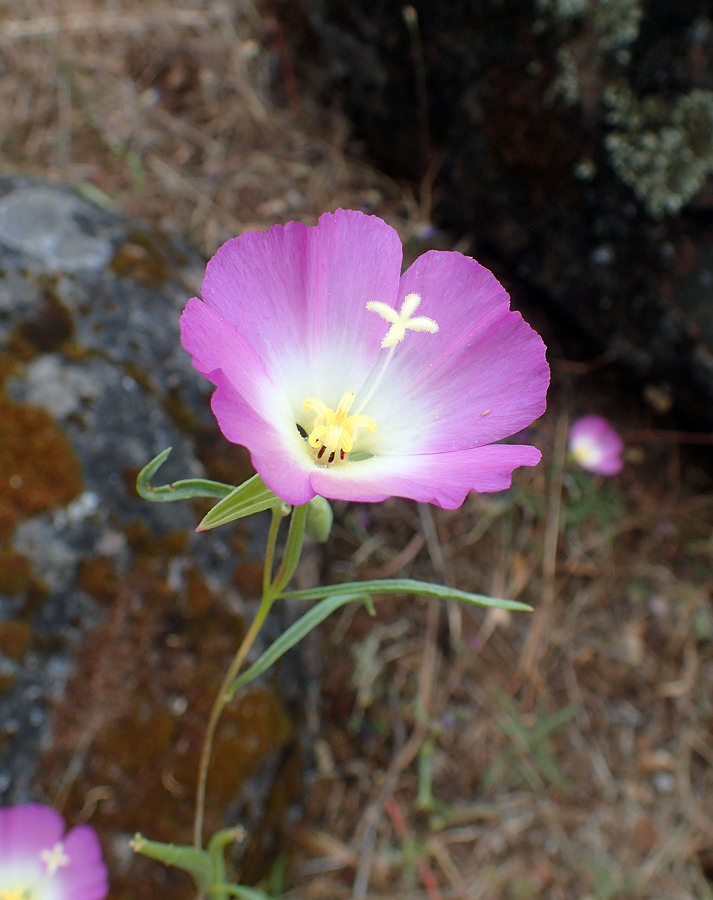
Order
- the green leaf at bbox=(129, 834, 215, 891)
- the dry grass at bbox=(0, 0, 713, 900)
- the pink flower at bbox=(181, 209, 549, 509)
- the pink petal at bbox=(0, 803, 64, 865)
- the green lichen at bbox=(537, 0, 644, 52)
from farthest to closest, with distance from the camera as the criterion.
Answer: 1. the dry grass at bbox=(0, 0, 713, 900)
2. the green lichen at bbox=(537, 0, 644, 52)
3. the pink petal at bbox=(0, 803, 64, 865)
4. the green leaf at bbox=(129, 834, 215, 891)
5. the pink flower at bbox=(181, 209, 549, 509)

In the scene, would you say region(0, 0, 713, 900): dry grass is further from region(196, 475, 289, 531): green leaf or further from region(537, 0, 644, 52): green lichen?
region(196, 475, 289, 531): green leaf

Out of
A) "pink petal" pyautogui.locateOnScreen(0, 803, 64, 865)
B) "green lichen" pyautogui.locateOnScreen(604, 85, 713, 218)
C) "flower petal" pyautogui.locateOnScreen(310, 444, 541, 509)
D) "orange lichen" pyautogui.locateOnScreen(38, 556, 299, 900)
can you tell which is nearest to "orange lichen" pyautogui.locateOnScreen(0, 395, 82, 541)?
"orange lichen" pyautogui.locateOnScreen(38, 556, 299, 900)

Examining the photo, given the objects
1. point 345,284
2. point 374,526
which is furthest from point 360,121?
point 345,284

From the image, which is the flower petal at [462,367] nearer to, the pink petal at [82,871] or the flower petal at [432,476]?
the flower petal at [432,476]

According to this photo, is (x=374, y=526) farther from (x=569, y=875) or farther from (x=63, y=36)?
(x=63, y=36)

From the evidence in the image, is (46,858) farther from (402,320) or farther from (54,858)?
(402,320)

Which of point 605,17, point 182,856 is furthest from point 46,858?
point 605,17

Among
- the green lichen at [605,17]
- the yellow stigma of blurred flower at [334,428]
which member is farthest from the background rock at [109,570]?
the green lichen at [605,17]
